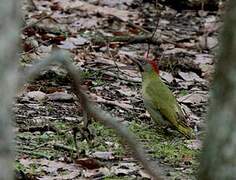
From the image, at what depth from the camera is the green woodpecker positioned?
16.8ft

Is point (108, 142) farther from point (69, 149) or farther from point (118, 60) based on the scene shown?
point (118, 60)

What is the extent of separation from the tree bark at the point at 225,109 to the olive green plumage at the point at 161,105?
3.24 m

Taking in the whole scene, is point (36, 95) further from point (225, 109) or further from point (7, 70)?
point (7, 70)

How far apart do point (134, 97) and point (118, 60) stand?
1.35 metres

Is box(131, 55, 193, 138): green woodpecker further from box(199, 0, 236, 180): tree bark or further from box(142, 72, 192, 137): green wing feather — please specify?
box(199, 0, 236, 180): tree bark

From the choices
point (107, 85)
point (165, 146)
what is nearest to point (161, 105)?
point (165, 146)

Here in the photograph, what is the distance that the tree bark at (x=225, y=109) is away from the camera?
1771 millimetres

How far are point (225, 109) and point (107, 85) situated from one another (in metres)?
4.60

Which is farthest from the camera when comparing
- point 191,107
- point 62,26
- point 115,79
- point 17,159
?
point 62,26

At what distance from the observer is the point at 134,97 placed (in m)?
6.18

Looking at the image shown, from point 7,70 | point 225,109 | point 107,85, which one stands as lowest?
point 107,85

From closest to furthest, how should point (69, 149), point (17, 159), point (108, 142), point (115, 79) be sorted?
1. point (17, 159)
2. point (69, 149)
3. point (108, 142)
4. point (115, 79)

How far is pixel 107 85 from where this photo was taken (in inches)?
251

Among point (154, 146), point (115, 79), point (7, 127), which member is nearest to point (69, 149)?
point (154, 146)
